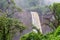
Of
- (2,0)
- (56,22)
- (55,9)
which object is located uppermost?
(2,0)

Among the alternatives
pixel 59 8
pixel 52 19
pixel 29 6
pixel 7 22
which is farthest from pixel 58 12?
pixel 29 6

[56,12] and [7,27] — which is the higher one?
[56,12]

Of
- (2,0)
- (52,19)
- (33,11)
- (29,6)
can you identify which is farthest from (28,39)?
(29,6)

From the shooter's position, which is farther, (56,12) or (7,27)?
(56,12)

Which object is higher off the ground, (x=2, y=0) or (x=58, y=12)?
(x=2, y=0)

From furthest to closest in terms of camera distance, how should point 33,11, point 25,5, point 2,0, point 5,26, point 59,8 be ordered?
point 25,5
point 33,11
point 2,0
point 59,8
point 5,26

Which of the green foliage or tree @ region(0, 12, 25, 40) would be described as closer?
tree @ region(0, 12, 25, 40)

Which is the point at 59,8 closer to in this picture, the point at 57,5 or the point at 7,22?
the point at 57,5

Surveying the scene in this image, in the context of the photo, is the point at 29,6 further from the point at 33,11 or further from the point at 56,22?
the point at 56,22

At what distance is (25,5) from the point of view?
814 inches

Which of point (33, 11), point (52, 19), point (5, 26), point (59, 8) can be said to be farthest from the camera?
point (33, 11)

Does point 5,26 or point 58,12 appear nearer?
point 5,26

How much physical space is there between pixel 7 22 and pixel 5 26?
0.34 meters

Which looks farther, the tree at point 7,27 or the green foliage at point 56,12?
the green foliage at point 56,12
